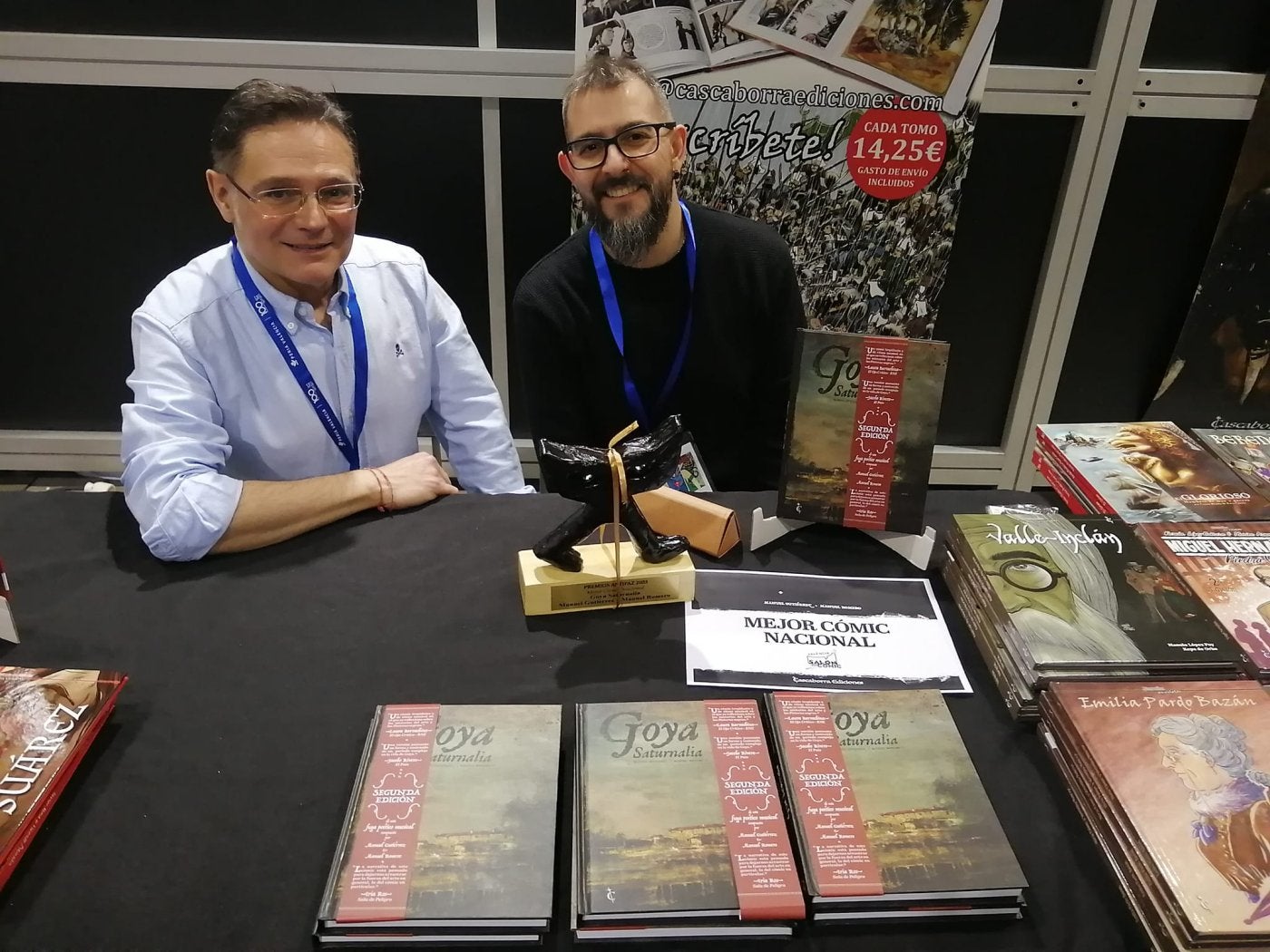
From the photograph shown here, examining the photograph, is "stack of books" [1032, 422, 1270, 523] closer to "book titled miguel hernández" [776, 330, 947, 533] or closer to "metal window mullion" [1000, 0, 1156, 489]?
"book titled miguel hernández" [776, 330, 947, 533]

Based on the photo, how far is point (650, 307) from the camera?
1.93 meters

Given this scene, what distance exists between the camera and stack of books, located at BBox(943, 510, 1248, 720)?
40.6 inches

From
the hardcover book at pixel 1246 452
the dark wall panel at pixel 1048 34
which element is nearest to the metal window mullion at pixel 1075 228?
the dark wall panel at pixel 1048 34

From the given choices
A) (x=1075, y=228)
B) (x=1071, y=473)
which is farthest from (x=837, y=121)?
(x=1071, y=473)

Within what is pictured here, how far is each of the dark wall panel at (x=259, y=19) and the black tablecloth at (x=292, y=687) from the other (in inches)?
63.1

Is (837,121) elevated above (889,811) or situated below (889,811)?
above

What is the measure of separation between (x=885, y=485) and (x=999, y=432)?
2061 millimetres

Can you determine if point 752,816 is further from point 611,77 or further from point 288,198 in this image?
point 611,77

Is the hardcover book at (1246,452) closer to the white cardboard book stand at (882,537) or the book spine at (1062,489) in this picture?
the book spine at (1062,489)

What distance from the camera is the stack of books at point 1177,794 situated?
774 millimetres

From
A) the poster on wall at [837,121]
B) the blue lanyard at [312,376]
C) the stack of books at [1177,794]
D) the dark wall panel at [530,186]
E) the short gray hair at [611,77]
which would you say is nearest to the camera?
the stack of books at [1177,794]

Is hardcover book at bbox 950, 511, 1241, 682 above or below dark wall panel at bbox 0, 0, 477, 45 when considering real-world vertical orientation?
below

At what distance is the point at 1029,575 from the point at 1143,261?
7.00 ft

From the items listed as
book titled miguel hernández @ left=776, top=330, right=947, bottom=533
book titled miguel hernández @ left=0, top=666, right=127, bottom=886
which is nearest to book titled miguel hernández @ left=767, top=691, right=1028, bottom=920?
book titled miguel hernández @ left=776, top=330, right=947, bottom=533
